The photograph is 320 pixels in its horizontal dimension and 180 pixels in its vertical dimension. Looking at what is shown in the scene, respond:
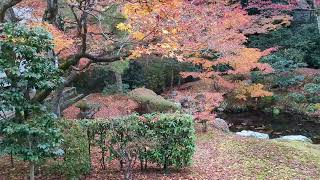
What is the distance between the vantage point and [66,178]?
25.5 ft

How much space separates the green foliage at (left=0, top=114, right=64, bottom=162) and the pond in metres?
11.2

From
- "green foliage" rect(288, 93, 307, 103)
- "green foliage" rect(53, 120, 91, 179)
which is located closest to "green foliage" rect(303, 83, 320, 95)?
"green foliage" rect(288, 93, 307, 103)

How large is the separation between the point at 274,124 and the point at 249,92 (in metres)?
3.19

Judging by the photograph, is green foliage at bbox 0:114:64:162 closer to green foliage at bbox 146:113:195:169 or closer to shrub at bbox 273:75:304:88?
green foliage at bbox 146:113:195:169

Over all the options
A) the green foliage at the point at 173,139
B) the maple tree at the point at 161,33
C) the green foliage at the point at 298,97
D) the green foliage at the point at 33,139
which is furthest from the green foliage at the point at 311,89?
the green foliage at the point at 33,139

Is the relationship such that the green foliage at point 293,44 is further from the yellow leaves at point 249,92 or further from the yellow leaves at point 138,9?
the yellow leaves at point 138,9

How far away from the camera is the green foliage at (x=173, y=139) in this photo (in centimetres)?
837

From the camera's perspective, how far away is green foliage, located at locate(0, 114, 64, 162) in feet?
21.1

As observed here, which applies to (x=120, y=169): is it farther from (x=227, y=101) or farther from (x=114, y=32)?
(x=227, y=101)

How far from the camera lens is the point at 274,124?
58.9ft

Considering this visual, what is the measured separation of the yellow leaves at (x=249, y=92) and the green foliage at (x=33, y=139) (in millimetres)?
15070

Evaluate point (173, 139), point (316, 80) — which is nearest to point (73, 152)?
point (173, 139)

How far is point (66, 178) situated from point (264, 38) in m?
21.1

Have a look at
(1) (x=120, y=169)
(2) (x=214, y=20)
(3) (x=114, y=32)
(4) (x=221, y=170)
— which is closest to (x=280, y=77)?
(2) (x=214, y=20)
